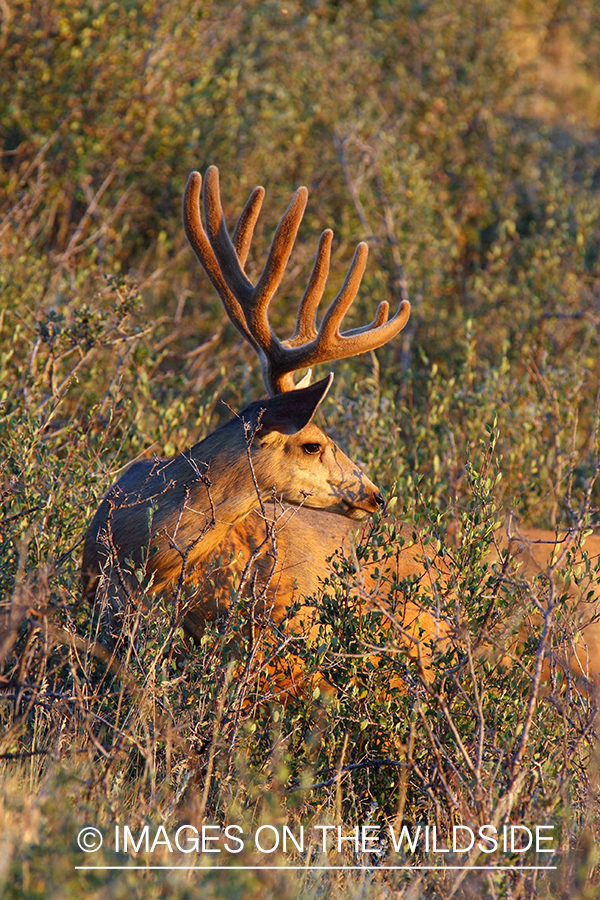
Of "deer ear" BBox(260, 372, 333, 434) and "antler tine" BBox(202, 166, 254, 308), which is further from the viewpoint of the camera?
"antler tine" BBox(202, 166, 254, 308)

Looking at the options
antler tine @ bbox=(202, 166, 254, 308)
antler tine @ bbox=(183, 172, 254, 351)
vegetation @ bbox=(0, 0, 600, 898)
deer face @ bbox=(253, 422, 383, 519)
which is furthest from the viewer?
antler tine @ bbox=(202, 166, 254, 308)

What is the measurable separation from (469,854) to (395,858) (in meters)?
0.25

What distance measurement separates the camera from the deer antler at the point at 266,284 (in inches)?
188

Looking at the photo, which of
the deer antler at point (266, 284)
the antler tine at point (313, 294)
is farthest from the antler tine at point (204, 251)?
the antler tine at point (313, 294)

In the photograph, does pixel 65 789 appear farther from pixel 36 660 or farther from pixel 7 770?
pixel 36 660

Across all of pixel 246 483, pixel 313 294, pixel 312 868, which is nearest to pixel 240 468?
pixel 246 483

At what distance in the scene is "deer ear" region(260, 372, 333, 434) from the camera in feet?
14.5

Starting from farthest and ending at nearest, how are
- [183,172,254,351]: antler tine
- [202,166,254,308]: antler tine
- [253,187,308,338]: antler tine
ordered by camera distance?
[202,166,254,308]: antler tine
[183,172,254,351]: antler tine
[253,187,308,338]: antler tine

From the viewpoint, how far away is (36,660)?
4.44 metres

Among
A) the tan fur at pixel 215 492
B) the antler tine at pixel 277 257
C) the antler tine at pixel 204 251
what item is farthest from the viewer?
the antler tine at pixel 204 251

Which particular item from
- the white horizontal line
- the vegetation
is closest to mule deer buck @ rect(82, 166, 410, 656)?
the vegetation

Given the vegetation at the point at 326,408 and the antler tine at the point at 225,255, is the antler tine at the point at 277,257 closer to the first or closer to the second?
the antler tine at the point at 225,255

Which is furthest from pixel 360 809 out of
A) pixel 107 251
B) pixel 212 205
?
pixel 107 251

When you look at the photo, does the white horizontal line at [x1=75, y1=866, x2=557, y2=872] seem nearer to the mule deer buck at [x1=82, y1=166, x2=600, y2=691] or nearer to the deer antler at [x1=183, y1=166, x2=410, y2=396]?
the mule deer buck at [x1=82, y1=166, x2=600, y2=691]
